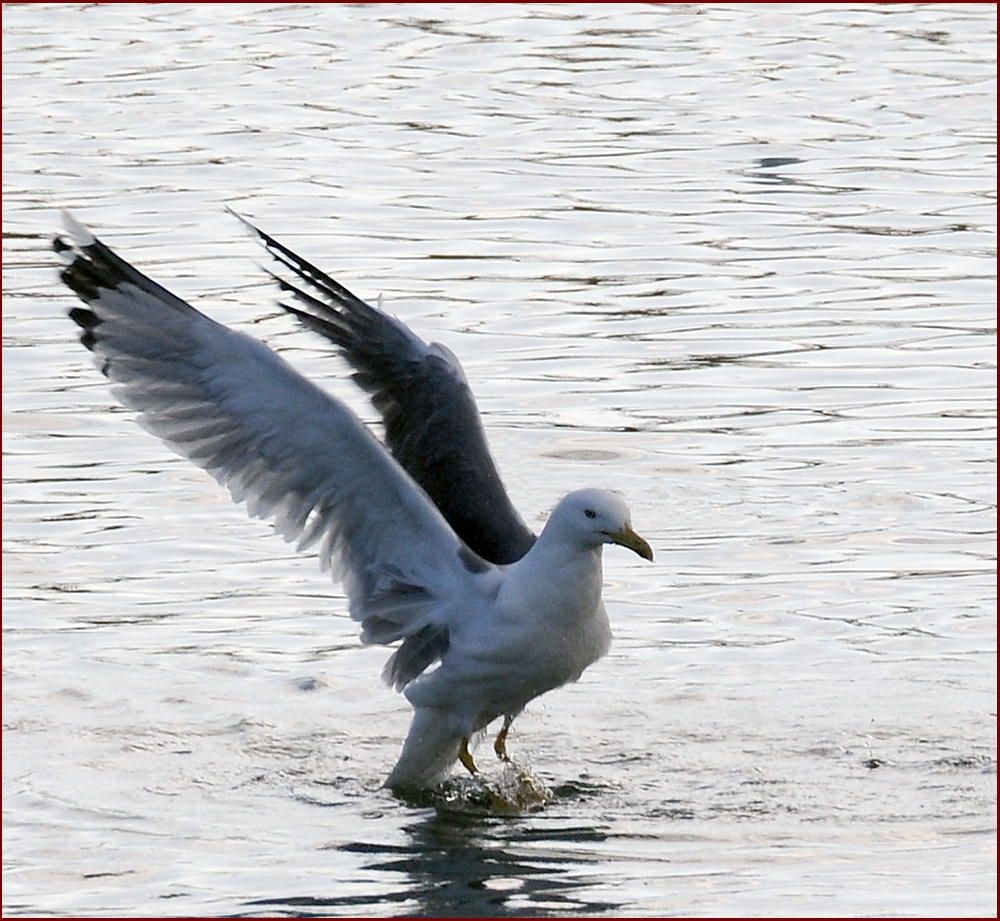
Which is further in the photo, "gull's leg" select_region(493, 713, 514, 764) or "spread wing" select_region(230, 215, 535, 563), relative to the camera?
"spread wing" select_region(230, 215, 535, 563)

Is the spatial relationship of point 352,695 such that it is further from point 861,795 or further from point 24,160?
point 24,160

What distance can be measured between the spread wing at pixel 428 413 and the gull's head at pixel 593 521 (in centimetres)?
77

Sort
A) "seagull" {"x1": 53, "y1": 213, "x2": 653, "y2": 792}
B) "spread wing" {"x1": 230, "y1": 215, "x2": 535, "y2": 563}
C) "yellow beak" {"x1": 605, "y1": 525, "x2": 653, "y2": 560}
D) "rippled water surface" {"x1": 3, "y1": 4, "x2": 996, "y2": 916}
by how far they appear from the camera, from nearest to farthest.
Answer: "rippled water surface" {"x1": 3, "y1": 4, "x2": 996, "y2": 916} → "yellow beak" {"x1": 605, "y1": 525, "x2": 653, "y2": 560} → "seagull" {"x1": 53, "y1": 213, "x2": 653, "y2": 792} → "spread wing" {"x1": 230, "y1": 215, "x2": 535, "y2": 563}

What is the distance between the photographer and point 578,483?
1131 centimetres

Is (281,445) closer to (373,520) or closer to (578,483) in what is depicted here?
(373,520)

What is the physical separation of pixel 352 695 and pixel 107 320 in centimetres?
186

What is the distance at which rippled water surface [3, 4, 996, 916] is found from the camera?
7.86 metres

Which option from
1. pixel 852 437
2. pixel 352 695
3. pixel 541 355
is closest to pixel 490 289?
pixel 541 355

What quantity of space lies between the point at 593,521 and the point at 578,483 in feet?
10.5

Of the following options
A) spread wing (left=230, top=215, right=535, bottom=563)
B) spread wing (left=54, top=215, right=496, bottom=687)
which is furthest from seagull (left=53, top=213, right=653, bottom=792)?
spread wing (left=230, top=215, right=535, bottom=563)

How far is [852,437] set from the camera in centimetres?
1189

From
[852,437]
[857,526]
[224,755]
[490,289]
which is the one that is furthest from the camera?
[490,289]

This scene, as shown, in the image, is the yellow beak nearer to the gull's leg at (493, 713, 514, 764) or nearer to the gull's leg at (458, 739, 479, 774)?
the gull's leg at (493, 713, 514, 764)

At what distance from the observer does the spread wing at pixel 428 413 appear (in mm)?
8930
